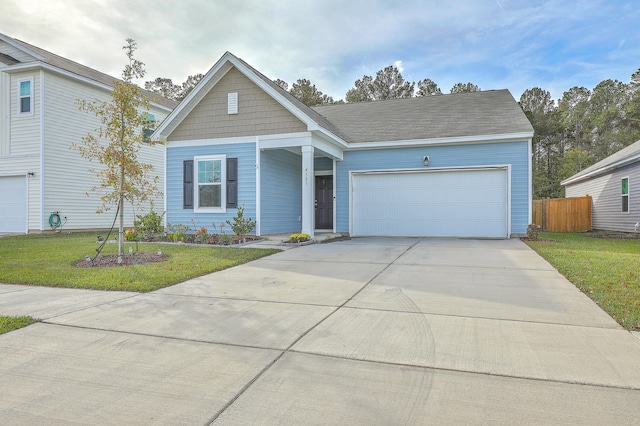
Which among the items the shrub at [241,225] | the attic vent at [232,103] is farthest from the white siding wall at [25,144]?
the shrub at [241,225]

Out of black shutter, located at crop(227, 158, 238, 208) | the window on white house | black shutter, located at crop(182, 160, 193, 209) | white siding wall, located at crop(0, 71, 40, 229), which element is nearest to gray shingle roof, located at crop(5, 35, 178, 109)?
white siding wall, located at crop(0, 71, 40, 229)

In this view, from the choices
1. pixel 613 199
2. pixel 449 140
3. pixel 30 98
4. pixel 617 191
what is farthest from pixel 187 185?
pixel 613 199

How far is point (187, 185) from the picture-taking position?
39.5 feet

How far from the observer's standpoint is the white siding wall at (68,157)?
13.3 meters

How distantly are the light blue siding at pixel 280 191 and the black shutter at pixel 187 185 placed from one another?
2.30 m

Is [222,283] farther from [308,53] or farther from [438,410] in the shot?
[308,53]

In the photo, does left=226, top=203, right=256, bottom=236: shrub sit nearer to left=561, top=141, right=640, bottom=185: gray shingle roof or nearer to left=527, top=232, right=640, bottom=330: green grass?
left=527, top=232, right=640, bottom=330: green grass

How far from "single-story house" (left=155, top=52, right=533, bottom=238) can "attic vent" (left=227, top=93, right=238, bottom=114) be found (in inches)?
1.2

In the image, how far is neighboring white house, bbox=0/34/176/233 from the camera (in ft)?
43.1

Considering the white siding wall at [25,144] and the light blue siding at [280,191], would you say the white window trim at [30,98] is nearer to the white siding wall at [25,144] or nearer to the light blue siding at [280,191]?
the white siding wall at [25,144]

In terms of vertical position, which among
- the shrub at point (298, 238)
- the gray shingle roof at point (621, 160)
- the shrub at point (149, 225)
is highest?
the gray shingle roof at point (621, 160)

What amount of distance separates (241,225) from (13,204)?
905cm

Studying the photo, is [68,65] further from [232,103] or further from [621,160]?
[621,160]

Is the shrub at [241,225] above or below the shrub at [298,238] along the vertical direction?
above
